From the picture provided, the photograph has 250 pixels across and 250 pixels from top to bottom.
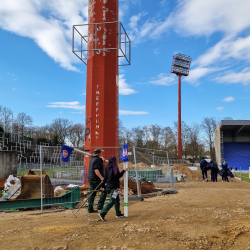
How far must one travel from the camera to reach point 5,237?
5.56 m

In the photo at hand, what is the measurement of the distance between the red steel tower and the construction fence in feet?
3.77

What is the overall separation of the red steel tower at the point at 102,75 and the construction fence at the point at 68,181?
1150mm

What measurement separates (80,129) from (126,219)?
62.7 metres

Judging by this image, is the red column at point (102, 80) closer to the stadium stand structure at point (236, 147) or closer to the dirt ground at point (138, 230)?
the dirt ground at point (138, 230)

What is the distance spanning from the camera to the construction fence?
940cm

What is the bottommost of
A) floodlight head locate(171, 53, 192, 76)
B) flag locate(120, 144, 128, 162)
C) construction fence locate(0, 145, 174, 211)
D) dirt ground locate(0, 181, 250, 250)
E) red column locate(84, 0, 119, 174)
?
dirt ground locate(0, 181, 250, 250)

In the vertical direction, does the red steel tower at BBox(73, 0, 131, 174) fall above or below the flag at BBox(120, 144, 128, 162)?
above

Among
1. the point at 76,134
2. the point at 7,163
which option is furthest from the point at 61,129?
the point at 7,163

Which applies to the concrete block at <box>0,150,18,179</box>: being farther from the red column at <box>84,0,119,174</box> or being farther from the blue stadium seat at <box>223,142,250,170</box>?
the blue stadium seat at <box>223,142,250,170</box>

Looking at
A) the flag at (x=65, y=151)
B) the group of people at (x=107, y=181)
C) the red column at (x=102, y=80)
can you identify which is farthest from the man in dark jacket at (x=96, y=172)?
the red column at (x=102, y=80)

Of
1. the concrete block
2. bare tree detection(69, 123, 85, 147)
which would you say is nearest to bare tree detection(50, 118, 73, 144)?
bare tree detection(69, 123, 85, 147)

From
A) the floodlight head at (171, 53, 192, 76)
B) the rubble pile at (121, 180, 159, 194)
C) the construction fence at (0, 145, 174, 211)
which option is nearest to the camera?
the construction fence at (0, 145, 174, 211)

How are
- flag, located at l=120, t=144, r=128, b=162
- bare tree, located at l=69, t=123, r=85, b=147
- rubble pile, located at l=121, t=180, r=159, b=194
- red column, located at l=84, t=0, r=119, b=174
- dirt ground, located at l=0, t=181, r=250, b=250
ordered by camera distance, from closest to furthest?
1. dirt ground, located at l=0, t=181, r=250, b=250
2. flag, located at l=120, t=144, r=128, b=162
3. rubble pile, located at l=121, t=180, r=159, b=194
4. red column, located at l=84, t=0, r=119, b=174
5. bare tree, located at l=69, t=123, r=85, b=147

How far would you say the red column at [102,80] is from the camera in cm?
1442
